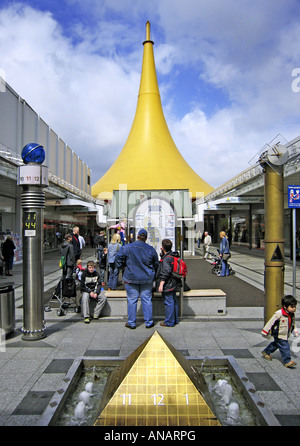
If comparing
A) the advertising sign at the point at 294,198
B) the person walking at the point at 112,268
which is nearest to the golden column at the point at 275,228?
the advertising sign at the point at 294,198

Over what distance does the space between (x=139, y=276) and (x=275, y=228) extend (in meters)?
2.35

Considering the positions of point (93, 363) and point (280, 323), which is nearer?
point (93, 363)

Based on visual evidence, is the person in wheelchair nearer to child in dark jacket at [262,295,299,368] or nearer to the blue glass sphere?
the blue glass sphere

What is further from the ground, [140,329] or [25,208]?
[25,208]

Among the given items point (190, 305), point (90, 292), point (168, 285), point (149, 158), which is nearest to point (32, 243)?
point (90, 292)

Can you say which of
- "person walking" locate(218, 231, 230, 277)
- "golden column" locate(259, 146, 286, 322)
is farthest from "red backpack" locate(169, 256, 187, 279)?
"person walking" locate(218, 231, 230, 277)

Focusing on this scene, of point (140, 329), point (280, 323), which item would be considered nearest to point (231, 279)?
point (140, 329)

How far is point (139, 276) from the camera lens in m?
6.20

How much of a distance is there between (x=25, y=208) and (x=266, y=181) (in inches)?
150

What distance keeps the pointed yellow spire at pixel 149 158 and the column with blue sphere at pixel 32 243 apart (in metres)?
34.0

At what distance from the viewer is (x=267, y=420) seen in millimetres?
2490

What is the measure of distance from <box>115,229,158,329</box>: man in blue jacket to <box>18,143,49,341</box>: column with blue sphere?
1442 mm

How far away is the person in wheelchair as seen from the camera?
675 centimetres
